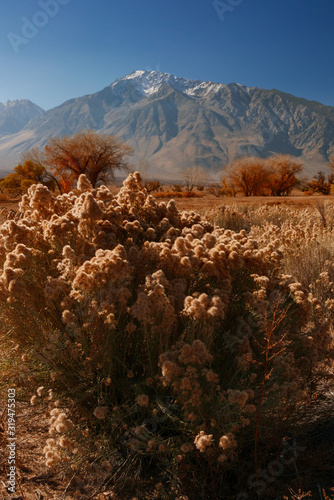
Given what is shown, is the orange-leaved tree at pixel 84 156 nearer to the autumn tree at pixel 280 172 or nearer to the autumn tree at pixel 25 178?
the autumn tree at pixel 25 178

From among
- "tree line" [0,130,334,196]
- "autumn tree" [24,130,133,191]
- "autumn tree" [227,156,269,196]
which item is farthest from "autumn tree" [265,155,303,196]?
"autumn tree" [24,130,133,191]

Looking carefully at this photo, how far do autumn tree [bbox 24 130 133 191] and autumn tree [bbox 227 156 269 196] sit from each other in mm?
10703

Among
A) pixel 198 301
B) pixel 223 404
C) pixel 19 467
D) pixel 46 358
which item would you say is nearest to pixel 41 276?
pixel 46 358

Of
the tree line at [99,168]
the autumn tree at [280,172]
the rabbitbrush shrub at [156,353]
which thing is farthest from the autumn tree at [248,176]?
the rabbitbrush shrub at [156,353]

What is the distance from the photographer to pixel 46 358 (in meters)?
2.17

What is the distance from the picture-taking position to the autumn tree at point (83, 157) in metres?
26.0

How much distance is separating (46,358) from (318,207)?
8067mm

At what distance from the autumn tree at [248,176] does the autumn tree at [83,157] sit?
35.1 feet

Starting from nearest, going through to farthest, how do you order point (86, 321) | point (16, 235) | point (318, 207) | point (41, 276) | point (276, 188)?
point (86, 321) < point (16, 235) < point (41, 276) < point (318, 207) < point (276, 188)

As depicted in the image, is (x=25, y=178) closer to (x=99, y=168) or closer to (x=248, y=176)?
(x=99, y=168)

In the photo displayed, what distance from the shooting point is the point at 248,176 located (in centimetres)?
3033

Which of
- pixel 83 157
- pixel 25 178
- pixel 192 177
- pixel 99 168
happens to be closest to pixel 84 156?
pixel 83 157

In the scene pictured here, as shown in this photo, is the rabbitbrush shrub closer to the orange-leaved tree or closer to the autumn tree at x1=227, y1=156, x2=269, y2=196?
the orange-leaved tree

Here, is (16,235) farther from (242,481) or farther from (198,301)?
(242,481)
